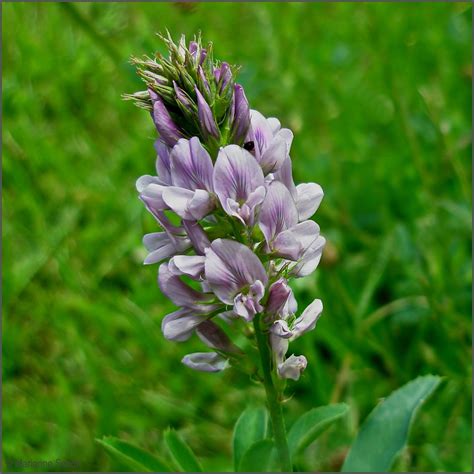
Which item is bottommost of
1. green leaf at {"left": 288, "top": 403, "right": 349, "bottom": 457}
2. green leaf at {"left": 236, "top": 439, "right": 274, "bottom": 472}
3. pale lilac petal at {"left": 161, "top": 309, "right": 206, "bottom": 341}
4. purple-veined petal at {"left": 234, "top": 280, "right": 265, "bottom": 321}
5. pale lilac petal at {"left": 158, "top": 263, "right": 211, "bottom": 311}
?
green leaf at {"left": 236, "top": 439, "right": 274, "bottom": 472}

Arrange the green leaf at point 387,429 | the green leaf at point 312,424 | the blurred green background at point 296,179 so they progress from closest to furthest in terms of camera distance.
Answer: the green leaf at point 312,424 → the green leaf at point 387,429 → the blurred green background at point 296,179

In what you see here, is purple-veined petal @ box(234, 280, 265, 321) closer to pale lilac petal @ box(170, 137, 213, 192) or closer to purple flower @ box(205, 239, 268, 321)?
purple flower @ box(205, 239, 268, 321)

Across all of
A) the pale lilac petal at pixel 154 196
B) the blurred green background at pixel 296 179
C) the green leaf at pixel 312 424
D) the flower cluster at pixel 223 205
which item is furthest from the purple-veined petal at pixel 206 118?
the blurred green background at pixel 296 179

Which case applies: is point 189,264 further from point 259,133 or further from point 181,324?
point 259,133

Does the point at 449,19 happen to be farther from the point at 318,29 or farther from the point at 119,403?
the point at 119,403

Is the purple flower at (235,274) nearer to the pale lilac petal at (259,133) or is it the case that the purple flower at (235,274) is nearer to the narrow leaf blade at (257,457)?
the pale lilac petal at (259,133)

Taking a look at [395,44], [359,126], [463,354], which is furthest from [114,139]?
[463,354]

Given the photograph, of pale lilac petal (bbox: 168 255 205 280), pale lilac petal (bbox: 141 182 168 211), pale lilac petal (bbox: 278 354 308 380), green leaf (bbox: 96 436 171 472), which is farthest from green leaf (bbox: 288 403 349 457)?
pale lilac petal (bbox: 141 182 168 211)
